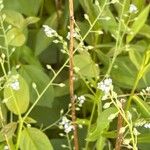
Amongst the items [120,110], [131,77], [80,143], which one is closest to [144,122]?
[120,110]

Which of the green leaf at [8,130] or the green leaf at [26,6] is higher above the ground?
the green leaf at [26,6]

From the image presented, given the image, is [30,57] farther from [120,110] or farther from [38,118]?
[120,110]

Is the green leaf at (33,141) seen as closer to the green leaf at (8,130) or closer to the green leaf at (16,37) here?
the green leaf at (8,130)

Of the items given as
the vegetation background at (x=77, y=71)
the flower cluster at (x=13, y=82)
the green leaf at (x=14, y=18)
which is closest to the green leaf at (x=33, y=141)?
the vegetation background at (x=77, y=71)

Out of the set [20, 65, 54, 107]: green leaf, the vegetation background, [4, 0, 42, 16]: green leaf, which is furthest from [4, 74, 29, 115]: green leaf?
[4, 0, 42, 16]: green leaf

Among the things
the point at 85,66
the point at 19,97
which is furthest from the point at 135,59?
the point at 19,97
